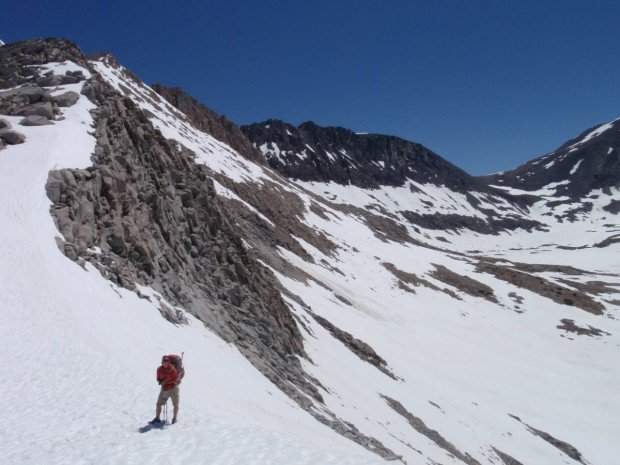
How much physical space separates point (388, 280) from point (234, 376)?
46.7 m

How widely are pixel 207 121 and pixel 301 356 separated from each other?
92781mm

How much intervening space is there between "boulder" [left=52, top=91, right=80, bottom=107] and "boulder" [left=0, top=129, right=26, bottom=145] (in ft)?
13.6

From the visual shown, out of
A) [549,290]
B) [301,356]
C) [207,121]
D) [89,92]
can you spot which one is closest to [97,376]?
[301,356]

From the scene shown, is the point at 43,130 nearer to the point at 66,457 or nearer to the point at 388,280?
the point at 66,457

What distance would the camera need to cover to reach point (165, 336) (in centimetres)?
1608

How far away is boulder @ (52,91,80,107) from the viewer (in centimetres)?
2641

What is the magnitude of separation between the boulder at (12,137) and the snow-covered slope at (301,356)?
21.2 inches

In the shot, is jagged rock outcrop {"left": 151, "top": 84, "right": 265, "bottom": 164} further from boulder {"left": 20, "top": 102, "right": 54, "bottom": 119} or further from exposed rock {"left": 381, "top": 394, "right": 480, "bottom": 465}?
exposed rock {"left": 381, "top": 394, "right": 480, "bottom": 465}

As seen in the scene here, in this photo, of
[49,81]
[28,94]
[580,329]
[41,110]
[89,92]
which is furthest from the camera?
[580,329]

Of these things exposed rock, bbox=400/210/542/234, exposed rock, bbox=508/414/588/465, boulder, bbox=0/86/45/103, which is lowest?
exposed rock, bbox=508/414/588/465

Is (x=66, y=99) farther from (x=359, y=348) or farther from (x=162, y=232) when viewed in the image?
(x=359, y=348)

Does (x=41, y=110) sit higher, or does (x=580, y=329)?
(x=580, y=329)

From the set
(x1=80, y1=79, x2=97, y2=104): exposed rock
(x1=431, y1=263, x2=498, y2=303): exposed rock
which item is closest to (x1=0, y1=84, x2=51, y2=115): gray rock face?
(x1=80, y1=79, x2=97, y2=104): exposed rock

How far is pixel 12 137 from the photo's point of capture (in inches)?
894
